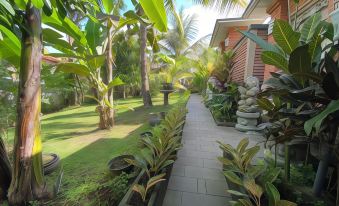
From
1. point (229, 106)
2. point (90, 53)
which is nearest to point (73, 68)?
point (90, 53)

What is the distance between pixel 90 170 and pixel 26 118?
1.43 m

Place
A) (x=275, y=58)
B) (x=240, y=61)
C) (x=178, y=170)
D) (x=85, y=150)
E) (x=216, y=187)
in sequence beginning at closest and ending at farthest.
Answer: (x=275, y=58), (x=216, y=187), (x=178, y=170), (x=85, y=150), (x=240, y=61)

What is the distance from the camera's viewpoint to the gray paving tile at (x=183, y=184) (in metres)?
2.63

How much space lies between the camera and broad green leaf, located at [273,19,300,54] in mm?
1775

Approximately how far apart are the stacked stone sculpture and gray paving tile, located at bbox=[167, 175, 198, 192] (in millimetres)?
3302

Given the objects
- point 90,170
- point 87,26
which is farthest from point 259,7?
point 90,170

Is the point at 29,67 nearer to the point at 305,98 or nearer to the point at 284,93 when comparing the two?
the point at 284,93

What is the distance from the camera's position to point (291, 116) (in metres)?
1.87

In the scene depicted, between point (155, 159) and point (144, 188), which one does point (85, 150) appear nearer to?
point (155, 159)

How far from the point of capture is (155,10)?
0.83 m

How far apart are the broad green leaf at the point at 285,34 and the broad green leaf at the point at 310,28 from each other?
169mm

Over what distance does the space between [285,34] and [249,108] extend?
3993 mm

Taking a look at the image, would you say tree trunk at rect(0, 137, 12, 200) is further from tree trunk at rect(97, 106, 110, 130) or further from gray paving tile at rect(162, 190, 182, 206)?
tree trunk at rect(97, 106, 110, 130)

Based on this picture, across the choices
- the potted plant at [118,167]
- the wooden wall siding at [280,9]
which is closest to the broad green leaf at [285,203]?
the potted plant at [118,167]
